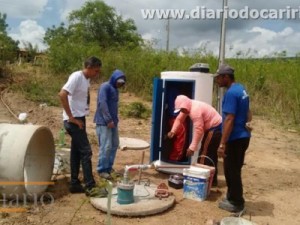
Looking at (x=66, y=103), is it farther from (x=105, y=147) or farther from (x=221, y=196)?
(x=221, y=196)

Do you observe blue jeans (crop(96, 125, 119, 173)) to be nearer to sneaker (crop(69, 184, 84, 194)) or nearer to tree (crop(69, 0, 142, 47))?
sneaker (crop(69, 184, 84, 194))

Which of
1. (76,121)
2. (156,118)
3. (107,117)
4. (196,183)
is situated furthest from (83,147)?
(156,118)

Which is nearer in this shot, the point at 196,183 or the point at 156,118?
the point at 196,183

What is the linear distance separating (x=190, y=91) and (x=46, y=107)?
7638mm

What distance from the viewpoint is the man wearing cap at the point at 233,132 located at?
14.6 ft

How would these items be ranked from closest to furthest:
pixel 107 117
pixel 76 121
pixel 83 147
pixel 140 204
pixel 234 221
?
pixel 234 221 < pixel 140 204 < pixel 76 121 < pixel 83 147 < pixel 107 117

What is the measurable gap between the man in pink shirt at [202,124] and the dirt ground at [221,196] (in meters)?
0.61

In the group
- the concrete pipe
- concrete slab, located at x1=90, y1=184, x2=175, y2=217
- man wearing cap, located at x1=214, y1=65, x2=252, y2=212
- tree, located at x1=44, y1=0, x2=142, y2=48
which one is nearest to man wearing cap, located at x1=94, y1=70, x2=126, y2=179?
concrete slab, located at x1=90, y1=184, x2=175, y2=217

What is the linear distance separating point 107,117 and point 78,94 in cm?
72

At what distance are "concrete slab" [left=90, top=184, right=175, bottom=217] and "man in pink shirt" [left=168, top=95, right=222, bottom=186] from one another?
0.85 meters

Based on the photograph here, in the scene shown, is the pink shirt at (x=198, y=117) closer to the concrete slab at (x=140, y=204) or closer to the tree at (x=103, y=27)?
the concrete slab at (x=140, y=204)

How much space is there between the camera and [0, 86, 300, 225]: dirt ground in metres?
4.42

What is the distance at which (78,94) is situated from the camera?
494 centimetres

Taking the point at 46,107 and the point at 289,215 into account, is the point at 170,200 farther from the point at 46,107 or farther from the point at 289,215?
the point at 46,107
